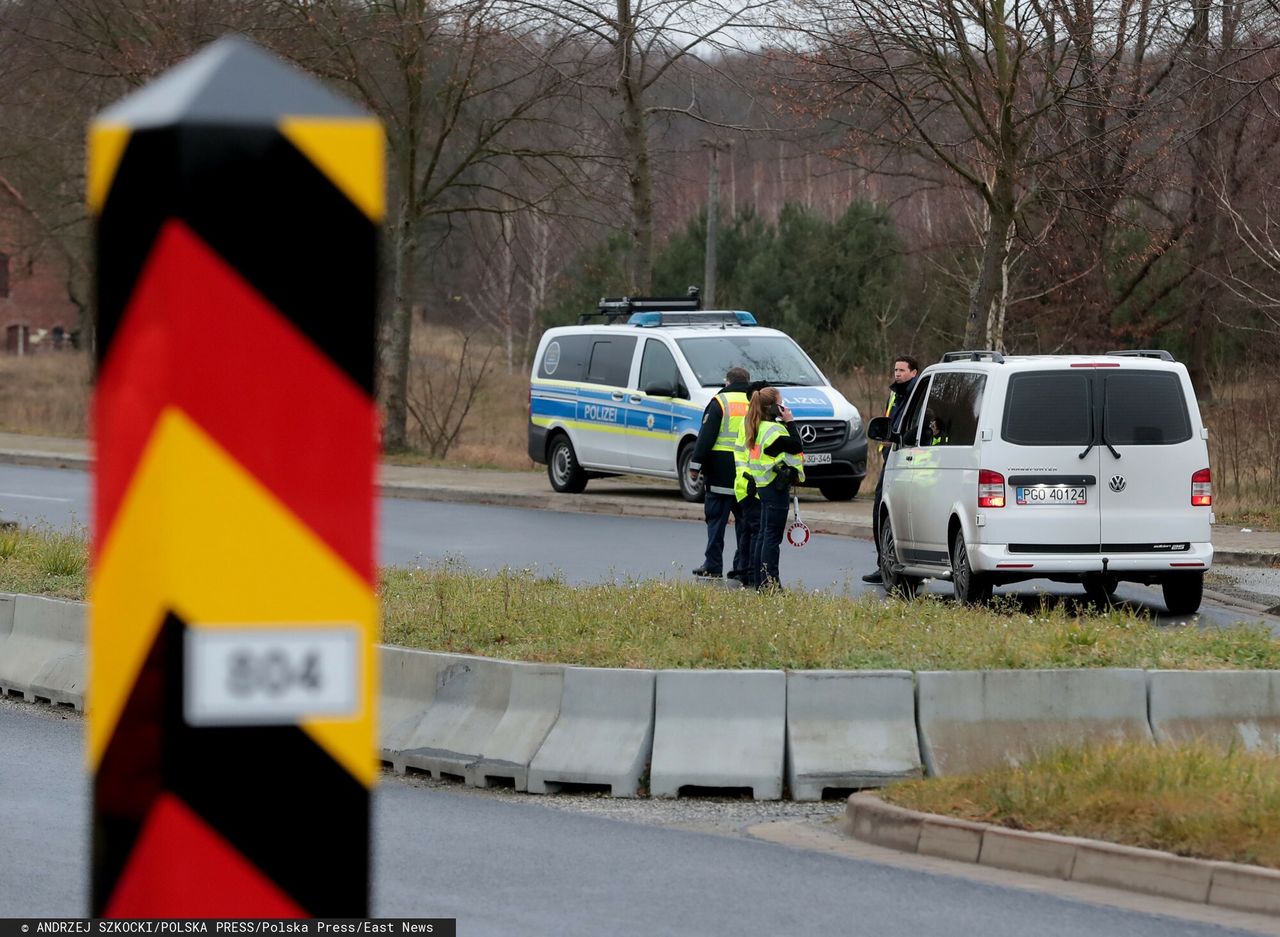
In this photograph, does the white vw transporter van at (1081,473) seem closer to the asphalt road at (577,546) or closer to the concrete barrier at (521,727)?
the asphalt road at (577,546)

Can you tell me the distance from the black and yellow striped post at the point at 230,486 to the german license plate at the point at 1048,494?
12972 millimetres

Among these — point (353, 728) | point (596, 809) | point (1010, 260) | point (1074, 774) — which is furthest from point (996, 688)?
point (1010, 260)

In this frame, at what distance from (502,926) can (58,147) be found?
42.5m

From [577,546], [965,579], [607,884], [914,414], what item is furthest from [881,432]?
[607,884]

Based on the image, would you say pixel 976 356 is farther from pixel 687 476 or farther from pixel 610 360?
pixel 610 360

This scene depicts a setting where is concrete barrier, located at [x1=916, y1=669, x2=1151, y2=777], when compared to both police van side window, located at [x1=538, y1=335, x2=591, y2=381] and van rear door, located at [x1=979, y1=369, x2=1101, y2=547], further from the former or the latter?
police van side window, located at [x1=538, y1=335, x2=591, y2=381]

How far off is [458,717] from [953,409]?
6.77 metres

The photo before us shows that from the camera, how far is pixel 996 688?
8750 millimetres

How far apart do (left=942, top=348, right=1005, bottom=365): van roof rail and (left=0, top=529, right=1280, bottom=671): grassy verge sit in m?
2.55

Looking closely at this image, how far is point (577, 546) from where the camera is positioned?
2017 cm

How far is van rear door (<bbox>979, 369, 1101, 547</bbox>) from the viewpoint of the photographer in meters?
14.2

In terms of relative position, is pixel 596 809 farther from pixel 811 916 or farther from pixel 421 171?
pixel 421 171

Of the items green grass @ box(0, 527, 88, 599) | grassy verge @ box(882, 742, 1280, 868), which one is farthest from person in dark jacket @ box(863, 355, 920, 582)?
grassy verge @ box(882, 742, 1280, 868)

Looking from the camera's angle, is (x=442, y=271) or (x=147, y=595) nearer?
(x=147, y=595)
